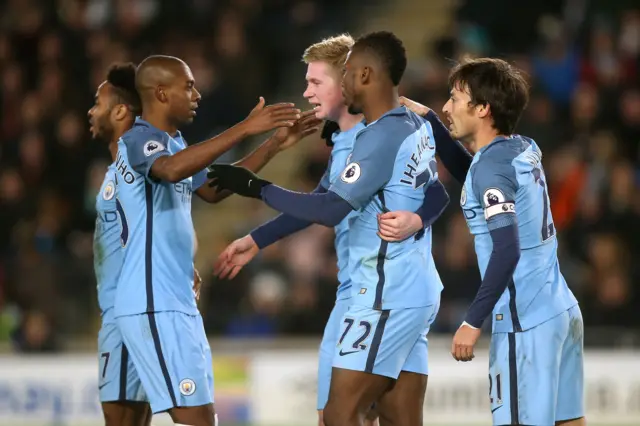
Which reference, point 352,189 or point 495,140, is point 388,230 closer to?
point 352,189

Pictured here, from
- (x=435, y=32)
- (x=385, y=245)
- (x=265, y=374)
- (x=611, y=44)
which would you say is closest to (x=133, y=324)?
(x=385, y=245)

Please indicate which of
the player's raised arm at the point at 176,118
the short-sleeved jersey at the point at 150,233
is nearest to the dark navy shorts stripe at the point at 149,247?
the short-sleeved jersey at the point at 150,233

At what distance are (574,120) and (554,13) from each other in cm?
189

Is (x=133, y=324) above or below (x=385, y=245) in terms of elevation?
below

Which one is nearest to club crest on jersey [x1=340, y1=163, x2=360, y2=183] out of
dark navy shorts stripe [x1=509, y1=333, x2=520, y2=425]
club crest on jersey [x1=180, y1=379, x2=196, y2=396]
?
dark navy shorts stripe [x1=509, y1=333, x2=520, y2=425]

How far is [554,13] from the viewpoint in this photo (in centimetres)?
1271

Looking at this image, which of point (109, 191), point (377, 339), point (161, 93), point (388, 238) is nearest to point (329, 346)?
point (377, 339)

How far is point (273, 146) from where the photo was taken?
6.09m

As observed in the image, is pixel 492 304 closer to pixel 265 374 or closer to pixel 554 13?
pixel 265 374

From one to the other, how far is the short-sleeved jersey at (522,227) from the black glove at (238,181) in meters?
0.92

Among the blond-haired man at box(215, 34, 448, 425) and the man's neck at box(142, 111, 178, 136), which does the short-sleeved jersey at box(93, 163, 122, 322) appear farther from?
the blond-haired man at box(215, 34, 448, 425)

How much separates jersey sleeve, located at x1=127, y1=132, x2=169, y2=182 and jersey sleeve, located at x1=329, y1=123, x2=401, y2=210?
871 millimetres

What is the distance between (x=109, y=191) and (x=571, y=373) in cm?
239

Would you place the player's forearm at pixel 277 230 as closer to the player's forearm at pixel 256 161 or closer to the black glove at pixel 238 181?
the player's forearm at pixel 256 161
